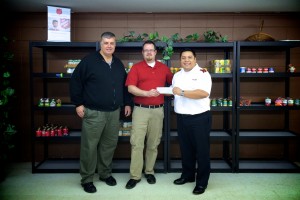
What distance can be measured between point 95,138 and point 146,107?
802 millimetres

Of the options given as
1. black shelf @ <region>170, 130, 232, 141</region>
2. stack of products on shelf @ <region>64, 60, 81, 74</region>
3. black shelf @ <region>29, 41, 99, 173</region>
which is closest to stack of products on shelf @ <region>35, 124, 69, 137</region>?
black shelf @ <region>29, 41, 99, 173</region>

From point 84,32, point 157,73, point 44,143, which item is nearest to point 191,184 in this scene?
point 157,73

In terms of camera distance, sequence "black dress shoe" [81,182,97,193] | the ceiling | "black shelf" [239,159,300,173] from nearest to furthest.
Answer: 1. "black dress shoe" [81,182,97,193]
2. the ceiling
3. "black shelf" [239,159,300,173]

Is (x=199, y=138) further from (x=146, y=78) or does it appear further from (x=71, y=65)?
(x=71, y=65)

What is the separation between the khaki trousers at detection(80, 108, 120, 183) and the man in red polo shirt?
31 centimetres

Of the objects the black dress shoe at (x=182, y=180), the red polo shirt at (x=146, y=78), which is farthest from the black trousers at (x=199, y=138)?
the red polo shirt at (x=146, y=78)

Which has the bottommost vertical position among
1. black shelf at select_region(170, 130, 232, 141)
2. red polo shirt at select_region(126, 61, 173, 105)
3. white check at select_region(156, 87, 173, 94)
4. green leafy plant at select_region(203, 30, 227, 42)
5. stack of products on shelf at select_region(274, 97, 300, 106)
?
black shelf at select_region(170, 130, 232, 141)

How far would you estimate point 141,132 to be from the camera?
12.6ft

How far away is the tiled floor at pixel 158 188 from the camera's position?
3537 mm

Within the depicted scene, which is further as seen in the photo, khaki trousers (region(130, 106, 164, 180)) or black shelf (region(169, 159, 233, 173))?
black shelf (region(169, 159, 233, 173))

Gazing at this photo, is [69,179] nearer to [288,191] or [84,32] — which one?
[84,32]

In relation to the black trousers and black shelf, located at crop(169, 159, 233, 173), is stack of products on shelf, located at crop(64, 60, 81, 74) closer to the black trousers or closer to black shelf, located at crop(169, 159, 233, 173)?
the black trousers

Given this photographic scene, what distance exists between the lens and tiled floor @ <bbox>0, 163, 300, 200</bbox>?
11.6 feet

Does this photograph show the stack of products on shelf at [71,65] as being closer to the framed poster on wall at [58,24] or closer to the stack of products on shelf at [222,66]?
the framed poster on wall at [58,24]
